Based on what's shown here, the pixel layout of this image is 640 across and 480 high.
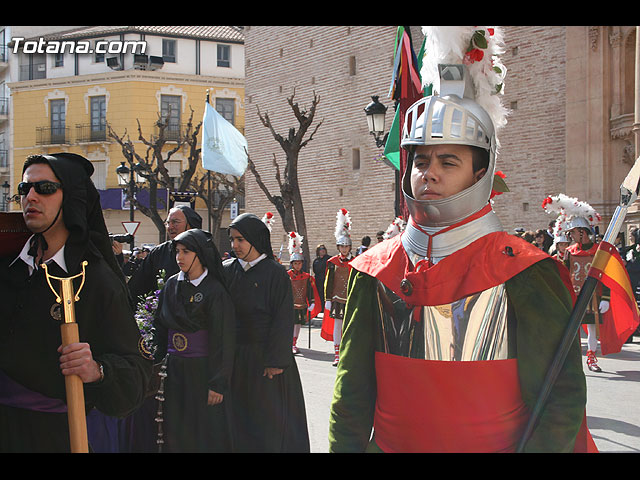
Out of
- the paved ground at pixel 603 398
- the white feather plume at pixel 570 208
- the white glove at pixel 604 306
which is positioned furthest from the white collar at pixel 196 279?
the white feather plume at pixel 570 208

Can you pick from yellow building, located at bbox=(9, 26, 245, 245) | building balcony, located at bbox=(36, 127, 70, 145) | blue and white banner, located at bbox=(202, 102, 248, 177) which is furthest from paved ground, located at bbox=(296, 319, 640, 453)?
building balcony, located at bbox=(36, 127, 70, 145)

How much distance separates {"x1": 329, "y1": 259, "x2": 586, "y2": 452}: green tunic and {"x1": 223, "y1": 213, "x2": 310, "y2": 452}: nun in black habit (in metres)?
2.88

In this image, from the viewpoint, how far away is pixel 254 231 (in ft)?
19.5

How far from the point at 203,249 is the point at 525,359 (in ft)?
10.6

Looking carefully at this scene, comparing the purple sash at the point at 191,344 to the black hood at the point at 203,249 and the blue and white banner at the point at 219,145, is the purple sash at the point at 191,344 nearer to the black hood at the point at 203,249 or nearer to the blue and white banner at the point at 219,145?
the black hood at the point at 203,249

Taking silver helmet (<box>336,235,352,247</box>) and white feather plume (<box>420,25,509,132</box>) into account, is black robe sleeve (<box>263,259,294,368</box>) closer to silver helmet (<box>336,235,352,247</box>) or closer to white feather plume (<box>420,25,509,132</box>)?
white feather plume (<box>420,25,509,132</box>)

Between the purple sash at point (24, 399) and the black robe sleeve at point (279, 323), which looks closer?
the purple sash at point (24, 399)

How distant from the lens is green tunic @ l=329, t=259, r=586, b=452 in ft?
7.84

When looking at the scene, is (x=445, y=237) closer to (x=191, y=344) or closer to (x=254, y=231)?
(x=191, y=344)

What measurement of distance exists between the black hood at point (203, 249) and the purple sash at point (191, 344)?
1.39 feet

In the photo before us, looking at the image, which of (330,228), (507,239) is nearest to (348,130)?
(330,228)

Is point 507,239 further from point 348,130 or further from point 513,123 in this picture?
point 348,130

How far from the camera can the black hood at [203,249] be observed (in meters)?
5.27

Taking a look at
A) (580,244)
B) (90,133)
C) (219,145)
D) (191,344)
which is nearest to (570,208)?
(580,244)
